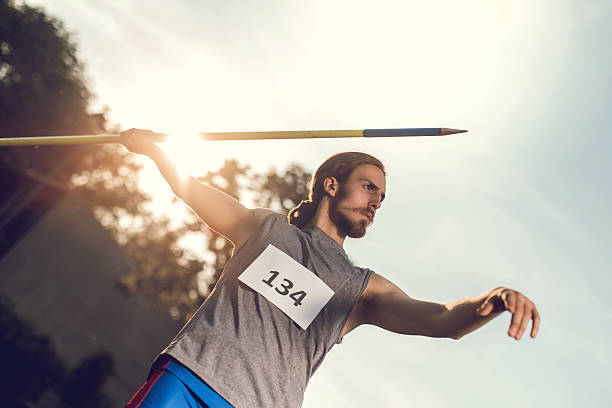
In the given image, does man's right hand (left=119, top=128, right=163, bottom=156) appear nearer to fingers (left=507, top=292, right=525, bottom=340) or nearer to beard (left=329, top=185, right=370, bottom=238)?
beard (left=329, top=185, right=370, bottom=238)

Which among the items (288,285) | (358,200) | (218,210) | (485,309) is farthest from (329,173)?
(485,309)

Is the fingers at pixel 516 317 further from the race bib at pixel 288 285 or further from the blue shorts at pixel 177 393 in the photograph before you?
the blue shorts at pixel 177 393

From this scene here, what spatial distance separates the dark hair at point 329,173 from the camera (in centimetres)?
351

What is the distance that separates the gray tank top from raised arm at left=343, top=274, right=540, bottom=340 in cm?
15

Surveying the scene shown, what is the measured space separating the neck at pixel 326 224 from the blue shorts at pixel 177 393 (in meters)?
1.44

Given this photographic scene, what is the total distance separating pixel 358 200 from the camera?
10.6 feet

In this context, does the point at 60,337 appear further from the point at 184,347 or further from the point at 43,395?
the point at 184,347

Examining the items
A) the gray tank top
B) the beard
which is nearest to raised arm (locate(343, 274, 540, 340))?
the gray tank top

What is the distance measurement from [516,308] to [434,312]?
680 millimetres

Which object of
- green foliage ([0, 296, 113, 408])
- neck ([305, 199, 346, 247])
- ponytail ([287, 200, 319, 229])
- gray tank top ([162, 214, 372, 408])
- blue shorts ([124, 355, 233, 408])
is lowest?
green foliage ([0, 296, 113, 408])

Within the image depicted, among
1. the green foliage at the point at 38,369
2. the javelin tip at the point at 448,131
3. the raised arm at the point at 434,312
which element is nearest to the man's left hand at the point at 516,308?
the raised arm at the point at 434,312

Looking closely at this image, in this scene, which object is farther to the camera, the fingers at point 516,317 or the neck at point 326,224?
the neck at point 326,224

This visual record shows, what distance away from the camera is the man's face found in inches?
124

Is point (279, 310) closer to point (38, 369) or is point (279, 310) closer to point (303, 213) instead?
point (303, 213)
